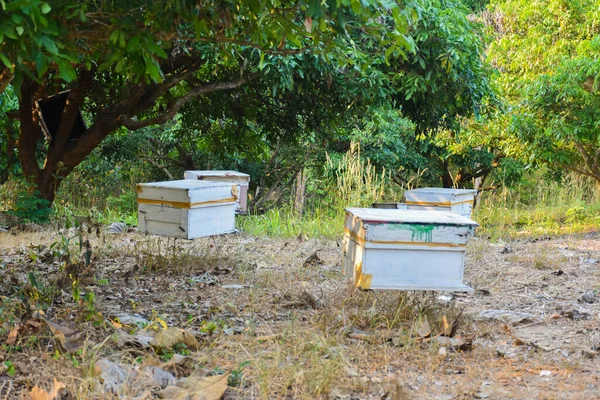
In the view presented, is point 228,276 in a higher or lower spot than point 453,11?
lower

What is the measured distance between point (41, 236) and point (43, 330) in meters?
4.54

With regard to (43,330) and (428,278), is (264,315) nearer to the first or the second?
(428,278)

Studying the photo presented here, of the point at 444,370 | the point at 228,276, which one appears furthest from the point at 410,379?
the point at 228,276

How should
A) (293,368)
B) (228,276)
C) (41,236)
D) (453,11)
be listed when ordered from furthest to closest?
(41,236), (453,11), (228,276), (293,368)

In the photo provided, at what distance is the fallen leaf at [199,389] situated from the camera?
2.92 metres

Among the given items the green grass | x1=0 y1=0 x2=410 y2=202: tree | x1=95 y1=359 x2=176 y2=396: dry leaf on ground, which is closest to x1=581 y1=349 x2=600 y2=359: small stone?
x1=0 y1=0 x2=410 y2=202: tree

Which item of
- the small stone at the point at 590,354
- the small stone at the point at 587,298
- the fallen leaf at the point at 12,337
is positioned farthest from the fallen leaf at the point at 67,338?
the small stone at the point at 587,298

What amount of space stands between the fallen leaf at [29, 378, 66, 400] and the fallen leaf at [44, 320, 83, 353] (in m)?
0.48

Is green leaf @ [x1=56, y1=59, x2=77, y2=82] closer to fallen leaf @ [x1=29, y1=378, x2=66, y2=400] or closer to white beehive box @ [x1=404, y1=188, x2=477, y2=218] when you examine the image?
fallen leaf @ [x1=29, y1=378, x2=66, y2=400]

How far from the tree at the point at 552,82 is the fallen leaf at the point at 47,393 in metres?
7.92

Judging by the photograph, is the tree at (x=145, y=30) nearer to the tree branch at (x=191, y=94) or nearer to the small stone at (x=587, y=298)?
the tree branch at (x=191, y=94)

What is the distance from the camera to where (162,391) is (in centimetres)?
296

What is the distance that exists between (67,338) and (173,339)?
54 centimetres

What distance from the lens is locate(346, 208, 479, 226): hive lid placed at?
380cm
